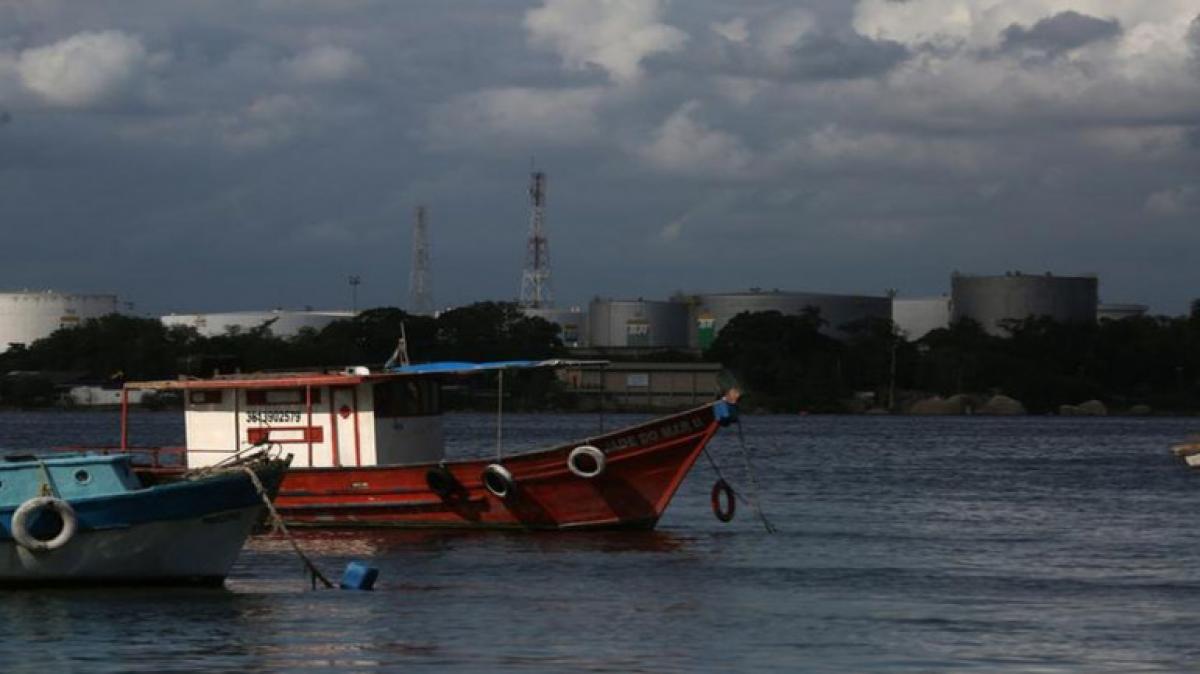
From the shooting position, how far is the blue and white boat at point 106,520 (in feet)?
104

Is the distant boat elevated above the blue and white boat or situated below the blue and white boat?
below

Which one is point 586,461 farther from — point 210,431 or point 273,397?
point 210,431

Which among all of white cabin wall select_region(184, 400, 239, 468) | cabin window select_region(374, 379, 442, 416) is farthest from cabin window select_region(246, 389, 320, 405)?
cabin window select_region(374, 379, 442, 416)

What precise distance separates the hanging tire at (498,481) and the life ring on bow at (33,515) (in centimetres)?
1295

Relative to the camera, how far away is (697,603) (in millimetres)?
33969

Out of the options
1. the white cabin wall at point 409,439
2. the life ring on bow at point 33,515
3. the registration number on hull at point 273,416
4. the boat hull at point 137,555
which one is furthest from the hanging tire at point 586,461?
the life ring on bow at point 33,515

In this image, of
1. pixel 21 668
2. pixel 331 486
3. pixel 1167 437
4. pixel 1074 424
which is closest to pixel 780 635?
pixel 21 668

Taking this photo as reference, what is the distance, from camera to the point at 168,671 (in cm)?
2620

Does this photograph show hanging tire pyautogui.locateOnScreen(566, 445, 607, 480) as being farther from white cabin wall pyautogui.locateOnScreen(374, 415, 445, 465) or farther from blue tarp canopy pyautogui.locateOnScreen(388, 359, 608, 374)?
white cabin wall pyautogui.locateOnScreen(374, 415, 445, 465)

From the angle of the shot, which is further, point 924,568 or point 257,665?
point 924,568

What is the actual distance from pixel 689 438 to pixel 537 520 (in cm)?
361

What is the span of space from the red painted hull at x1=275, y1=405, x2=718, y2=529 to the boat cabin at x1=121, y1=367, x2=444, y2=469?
0.56 meters

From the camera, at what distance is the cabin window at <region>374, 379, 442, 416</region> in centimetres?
4431

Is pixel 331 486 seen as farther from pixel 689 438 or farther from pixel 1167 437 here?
pixel 1167 437
